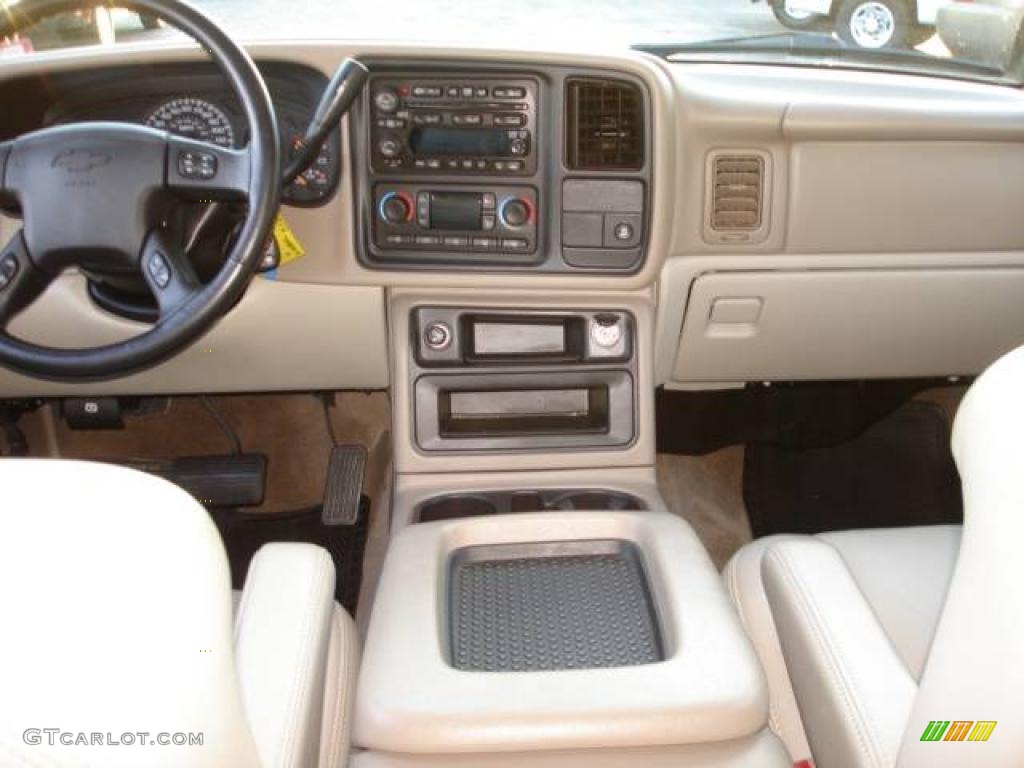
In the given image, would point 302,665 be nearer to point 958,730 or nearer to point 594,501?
point 958,730

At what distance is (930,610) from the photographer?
1.35 meters

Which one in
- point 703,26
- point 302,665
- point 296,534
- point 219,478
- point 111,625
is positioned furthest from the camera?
point 296,534

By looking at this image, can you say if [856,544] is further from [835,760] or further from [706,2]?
[706,2]

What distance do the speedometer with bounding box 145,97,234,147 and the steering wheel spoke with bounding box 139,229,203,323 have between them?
37 centimetres

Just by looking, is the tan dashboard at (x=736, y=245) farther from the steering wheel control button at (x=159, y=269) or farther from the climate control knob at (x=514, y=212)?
the steering wheel control button at (x=159, y=269)

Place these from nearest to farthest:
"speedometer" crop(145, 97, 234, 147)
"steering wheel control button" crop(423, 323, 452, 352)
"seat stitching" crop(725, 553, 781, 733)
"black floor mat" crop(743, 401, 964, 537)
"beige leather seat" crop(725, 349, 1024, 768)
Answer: "beige leather seat" crop(725, 349, 1024, 768), "seat stitching" crop(725, 553, 781, 733), "speedometer" crop(145, 97, 234, 147), "steering wheel control button" crop(423, 323, 452, 352), "black floor mat" crop(743, 401, 964, 537)

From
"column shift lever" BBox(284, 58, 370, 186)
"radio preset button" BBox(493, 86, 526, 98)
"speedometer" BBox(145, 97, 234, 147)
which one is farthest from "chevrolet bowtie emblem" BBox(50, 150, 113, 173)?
"radio preset button" BBox(493, 86, 526, 98)

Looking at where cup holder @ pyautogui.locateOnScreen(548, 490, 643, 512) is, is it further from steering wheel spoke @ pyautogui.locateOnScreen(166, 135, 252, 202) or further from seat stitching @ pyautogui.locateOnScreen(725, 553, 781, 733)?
steering wheel spoke @ pyautogui.locateOnScreen(166, 135, 252, 202)

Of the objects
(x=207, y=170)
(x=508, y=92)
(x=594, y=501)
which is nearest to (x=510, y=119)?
(x=508, y=92)

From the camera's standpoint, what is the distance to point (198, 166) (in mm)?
1333

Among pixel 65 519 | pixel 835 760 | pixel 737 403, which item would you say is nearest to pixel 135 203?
pixel 65 519

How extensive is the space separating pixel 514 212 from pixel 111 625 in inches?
48.8

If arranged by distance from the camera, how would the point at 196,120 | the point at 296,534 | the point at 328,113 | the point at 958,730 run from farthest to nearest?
the point at 296,534 → the point at 196,120 → the point at 328,113 → the point at 958,730

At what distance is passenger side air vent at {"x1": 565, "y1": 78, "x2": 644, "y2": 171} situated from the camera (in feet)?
5.56
